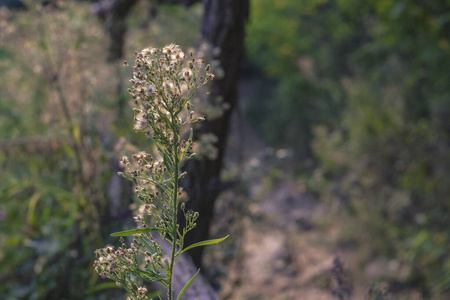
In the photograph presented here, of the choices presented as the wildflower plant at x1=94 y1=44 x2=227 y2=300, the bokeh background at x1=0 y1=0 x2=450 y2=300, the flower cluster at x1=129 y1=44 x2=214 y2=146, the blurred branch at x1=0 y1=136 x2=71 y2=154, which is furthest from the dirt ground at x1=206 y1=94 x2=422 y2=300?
the blurred branch at x1=0 y1=136 x2=71 y2=154

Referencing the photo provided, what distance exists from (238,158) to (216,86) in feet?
4.39

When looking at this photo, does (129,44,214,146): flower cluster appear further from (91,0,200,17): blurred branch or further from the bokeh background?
(91,0,200,17): blurred branch

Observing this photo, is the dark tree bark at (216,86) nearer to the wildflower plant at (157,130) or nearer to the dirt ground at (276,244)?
the dirt ground at (276,244)

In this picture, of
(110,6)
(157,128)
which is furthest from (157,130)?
(110,6)

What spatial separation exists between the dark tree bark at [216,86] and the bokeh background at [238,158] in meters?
0.01

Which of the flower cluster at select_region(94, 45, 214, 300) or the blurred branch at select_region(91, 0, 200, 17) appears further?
the blurred branch at select_region(91, 0, 200, 17)

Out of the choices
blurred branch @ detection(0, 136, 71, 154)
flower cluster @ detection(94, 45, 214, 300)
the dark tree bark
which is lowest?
flower cluster @ detection(94, 45, 214, 300)

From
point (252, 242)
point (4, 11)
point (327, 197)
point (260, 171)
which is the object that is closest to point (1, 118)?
point (4, 11)

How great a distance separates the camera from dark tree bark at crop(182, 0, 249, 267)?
90.7 inches

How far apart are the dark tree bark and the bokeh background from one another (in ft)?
A: 0.03

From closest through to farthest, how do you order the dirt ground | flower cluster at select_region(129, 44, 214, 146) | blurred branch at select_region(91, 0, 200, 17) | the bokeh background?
1. flower cluster at select_region(129, 44, 214, 146)
2. the bokeh background
3. the dirt ground
4. blurred branch at select_region(91, 0, 200, 17)

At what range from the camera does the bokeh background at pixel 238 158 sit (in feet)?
8.56

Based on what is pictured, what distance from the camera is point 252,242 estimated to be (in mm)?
6672

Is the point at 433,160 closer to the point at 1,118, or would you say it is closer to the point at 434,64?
the point at 434,64
